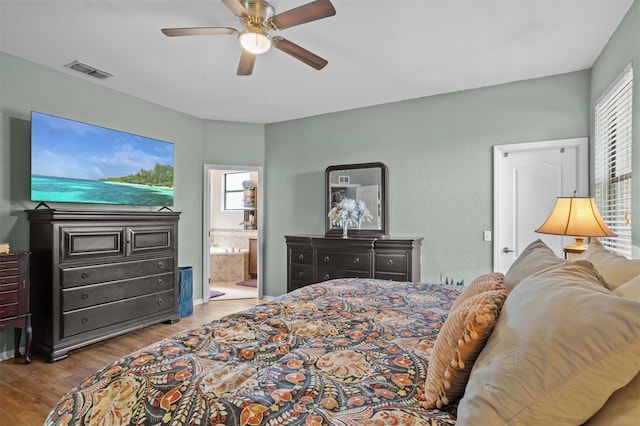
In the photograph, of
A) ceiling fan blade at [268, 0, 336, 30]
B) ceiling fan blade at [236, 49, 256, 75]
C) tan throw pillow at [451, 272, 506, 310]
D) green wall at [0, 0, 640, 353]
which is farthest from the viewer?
green wall at [0, 0, 640, 353]

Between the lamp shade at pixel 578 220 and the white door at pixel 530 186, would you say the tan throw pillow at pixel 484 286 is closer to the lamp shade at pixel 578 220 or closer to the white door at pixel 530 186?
the lamp shade at pixel 578 220

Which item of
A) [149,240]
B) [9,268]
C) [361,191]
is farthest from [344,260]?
[9,268]

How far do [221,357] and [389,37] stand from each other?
105 inches

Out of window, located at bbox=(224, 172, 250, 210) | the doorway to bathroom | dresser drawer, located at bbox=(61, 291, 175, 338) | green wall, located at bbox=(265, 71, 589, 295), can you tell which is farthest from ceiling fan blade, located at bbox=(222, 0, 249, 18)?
window, located at bbox=(224, 172, 250, 210)

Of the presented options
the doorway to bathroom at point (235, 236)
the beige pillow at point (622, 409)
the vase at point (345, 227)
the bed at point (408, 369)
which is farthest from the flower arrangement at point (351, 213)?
the beige pillow at point (622, 409)

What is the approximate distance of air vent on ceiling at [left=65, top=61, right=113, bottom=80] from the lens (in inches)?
132

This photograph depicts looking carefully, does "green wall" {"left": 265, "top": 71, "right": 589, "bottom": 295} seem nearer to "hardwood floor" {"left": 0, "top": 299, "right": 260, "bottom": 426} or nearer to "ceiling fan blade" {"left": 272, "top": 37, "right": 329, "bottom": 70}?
"ceiling fan blade" {"left": 272, "top": 37, "right": 329, "bottom": 70}

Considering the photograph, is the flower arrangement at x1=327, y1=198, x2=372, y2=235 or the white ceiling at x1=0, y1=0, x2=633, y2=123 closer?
the white ceiling at x1=0, y1=0, x2=633, y2=123

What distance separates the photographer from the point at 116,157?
12.8 feet

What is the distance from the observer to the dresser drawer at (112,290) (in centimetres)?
319

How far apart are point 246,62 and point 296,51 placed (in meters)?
0.45

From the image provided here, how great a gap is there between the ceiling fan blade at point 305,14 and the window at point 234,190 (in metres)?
5.68

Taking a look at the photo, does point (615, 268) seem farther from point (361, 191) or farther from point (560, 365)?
point (361, 191)

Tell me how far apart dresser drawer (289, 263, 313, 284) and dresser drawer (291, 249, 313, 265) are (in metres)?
0.05
